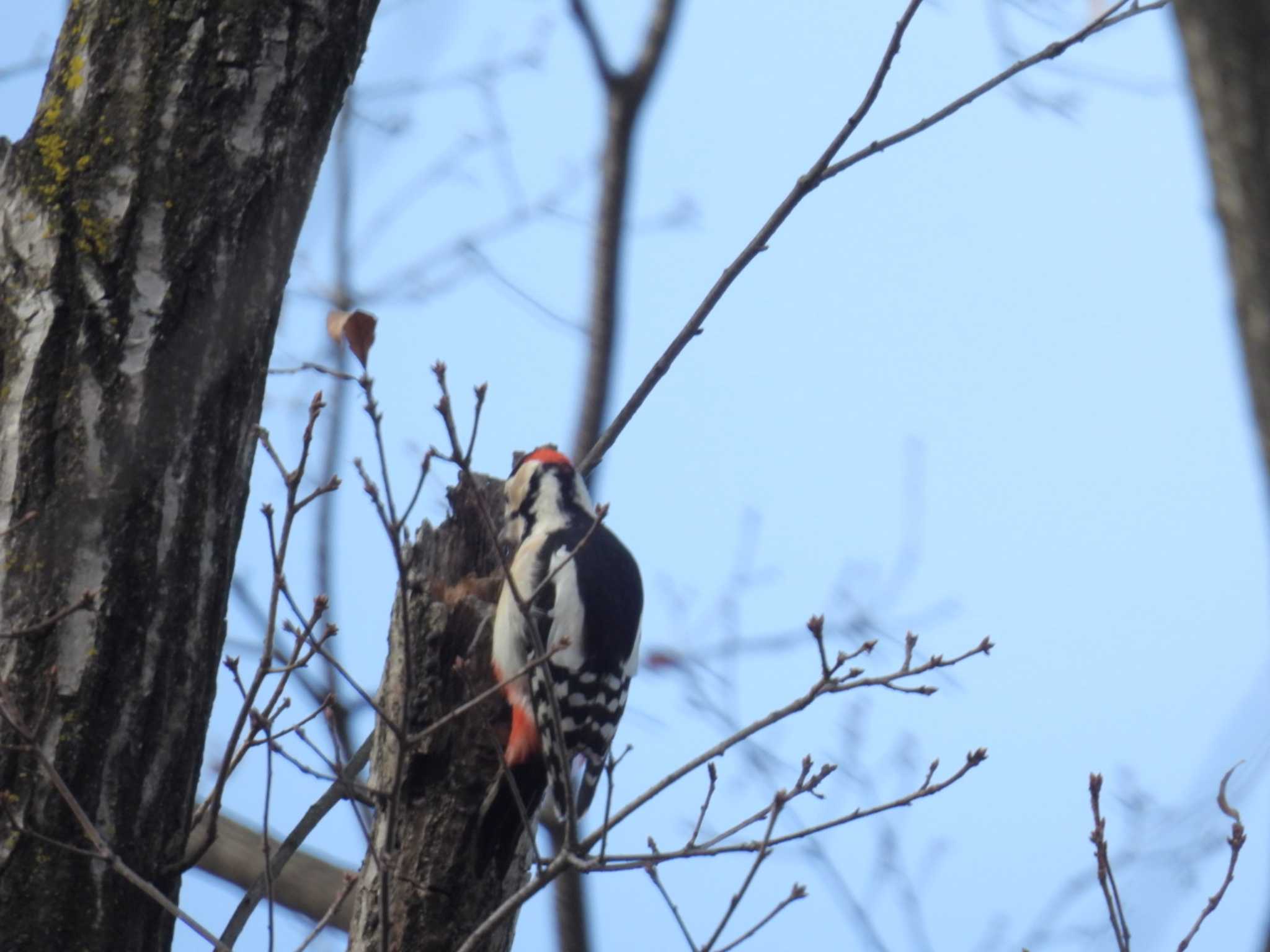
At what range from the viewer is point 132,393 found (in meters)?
2.17

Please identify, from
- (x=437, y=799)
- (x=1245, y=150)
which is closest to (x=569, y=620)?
(x=437, y=799)

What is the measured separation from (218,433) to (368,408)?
35cm

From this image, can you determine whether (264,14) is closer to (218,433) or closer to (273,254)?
(273,254)

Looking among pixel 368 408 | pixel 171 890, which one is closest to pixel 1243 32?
pixel 368 408

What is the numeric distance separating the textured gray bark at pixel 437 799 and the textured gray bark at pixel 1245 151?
→ 2.02m

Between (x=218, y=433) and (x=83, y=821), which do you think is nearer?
(x=83, y=821)

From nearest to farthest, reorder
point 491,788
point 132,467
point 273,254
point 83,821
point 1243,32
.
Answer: point 1243,32
point 83,821
point 132,467
point 273,254
point 491,788

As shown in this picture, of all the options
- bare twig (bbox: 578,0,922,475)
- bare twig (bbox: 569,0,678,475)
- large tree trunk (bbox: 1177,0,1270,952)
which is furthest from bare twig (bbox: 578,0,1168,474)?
large tree trunk (bbox: 1177,0,1270,952)

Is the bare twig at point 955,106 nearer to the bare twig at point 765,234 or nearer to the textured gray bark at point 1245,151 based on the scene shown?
the bare twig at point 765,234

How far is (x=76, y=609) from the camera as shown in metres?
2.06

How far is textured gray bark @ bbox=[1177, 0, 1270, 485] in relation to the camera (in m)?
0.83

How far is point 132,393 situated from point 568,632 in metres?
1.70

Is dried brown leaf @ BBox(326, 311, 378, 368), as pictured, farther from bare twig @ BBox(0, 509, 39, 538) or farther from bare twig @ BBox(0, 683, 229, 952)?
bare twig @ BBox(0, 683, 229, 952)

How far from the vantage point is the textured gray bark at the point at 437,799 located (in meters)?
2.85
